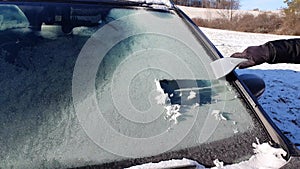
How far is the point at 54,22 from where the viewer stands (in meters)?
1.93

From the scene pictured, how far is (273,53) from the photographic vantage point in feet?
7.53

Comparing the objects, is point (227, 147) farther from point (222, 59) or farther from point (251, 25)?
point (251, 25)

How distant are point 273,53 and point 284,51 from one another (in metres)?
0.13

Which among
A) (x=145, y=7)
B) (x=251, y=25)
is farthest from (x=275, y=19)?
(x=145, y=7)

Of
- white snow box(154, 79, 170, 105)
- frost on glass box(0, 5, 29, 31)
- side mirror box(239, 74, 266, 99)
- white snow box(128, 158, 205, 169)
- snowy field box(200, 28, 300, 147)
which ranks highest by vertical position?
frost on glass box(0, 5, 29, 31)

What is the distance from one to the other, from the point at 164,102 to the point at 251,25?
23.4 metres

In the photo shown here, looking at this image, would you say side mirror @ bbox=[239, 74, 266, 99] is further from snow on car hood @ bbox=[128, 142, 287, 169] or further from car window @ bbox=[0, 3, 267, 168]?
snow on car hood @ bbox=[128, 142, 287, 169]

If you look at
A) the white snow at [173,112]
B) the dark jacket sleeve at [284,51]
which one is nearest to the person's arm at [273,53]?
the dark jacket sleeve at [284,51]

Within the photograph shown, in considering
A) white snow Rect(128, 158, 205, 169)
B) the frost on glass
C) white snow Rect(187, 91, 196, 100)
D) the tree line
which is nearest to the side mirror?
white snow Rect(187, 91, 196, 100)

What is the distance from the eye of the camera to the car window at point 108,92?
1.37 metres

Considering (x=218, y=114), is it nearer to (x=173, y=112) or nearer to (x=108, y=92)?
(x=173, y=112)

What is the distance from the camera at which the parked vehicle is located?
1.36 meters

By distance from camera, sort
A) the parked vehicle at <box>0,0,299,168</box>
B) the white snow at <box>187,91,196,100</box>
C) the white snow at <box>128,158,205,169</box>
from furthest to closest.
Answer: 1. the white snow at <box>187,91,196,100</box>
2. the parked vehicle at <box>0,0,299,168</box>
3. the white snow at <box>128,158,205,169</box>

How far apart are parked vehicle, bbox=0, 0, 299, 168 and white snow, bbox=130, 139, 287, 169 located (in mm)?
35
